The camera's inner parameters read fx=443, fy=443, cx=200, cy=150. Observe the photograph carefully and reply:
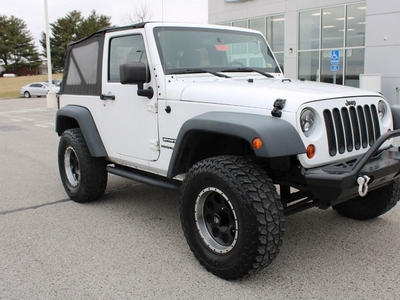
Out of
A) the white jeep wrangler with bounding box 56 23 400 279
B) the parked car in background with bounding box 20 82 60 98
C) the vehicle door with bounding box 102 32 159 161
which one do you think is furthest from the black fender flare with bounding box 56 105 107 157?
the parked car in background with bounding box 20 82 60 98

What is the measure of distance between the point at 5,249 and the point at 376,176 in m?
3.32

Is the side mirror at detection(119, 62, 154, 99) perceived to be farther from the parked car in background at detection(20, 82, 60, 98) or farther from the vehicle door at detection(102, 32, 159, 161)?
the parked car in background at detection(20, 82, 60, 98)

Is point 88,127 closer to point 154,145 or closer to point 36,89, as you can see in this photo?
point 154,145

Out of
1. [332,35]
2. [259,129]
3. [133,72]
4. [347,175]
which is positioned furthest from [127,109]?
[332,35]

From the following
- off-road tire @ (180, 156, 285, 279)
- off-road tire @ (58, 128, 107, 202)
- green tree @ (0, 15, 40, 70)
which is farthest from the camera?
green tree @ (0, 15, 40, 70)

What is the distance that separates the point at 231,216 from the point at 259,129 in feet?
2.55

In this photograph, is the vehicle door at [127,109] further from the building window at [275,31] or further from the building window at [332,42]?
the building window at [275,31]

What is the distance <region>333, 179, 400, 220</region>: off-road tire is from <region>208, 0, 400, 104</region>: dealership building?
11376 mm

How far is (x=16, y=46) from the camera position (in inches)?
3300

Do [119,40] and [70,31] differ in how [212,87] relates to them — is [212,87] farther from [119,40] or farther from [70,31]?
[70,31]

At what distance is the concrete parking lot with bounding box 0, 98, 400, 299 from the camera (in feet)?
10.9

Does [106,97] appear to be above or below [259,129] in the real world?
above

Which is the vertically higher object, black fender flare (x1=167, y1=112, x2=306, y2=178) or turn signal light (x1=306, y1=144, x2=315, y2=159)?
black fender flare (x1=167, y1=112, x2=306, y2=178)

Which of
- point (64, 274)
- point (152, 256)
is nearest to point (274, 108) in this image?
point (152, 256)
